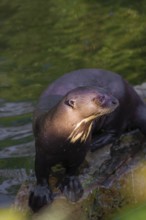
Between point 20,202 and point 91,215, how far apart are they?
1.61 feet

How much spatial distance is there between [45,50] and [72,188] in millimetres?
5571

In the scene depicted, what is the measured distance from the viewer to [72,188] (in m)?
3.69

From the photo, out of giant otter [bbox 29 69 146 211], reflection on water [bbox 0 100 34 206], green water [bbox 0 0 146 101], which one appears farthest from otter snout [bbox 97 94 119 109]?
green water [bbox 0 0 146 101]

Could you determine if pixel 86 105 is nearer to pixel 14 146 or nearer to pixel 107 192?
pixel 107 192

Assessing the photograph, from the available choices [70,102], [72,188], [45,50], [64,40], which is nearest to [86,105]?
[70,102]

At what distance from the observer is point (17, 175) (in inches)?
199

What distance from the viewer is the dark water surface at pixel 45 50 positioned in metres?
5.77

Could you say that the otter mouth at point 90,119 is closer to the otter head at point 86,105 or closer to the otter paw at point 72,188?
the otter head at point 86,105

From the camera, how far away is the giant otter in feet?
10.9

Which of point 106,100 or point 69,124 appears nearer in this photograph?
point 106,100

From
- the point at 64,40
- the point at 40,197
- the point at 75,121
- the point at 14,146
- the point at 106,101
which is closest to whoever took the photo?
the point at 106,101

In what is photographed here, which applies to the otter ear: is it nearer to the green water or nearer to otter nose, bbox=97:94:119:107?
otter nose, bbox=97:94:119:107

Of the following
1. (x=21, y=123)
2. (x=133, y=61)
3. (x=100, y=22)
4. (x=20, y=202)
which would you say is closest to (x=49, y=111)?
(x=20, y=202)

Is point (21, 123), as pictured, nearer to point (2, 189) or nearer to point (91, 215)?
point (2, 189)
